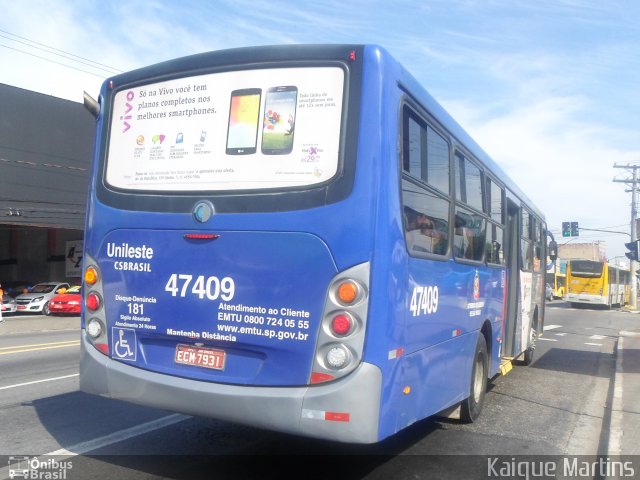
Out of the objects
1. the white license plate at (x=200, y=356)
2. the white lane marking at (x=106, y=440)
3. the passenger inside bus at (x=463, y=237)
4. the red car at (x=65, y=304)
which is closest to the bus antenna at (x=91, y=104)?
the white license plate at (x=200, y=356)

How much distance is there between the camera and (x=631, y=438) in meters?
6.85

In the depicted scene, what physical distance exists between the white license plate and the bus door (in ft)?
19.7

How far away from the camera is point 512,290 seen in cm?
1009

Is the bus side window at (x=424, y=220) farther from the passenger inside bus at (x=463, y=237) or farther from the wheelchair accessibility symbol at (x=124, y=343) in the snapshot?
the wheelchair accessibility symbol at (x=124, y=343)

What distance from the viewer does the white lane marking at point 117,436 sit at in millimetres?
5801

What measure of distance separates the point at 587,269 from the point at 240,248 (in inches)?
1657

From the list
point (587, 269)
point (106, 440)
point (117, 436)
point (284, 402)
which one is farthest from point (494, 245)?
point (587, 269)

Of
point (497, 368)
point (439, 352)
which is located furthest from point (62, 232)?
point (439, 352)

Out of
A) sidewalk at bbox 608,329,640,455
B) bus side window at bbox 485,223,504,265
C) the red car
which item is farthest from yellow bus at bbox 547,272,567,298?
bus side window at bbox 485,223,504,265

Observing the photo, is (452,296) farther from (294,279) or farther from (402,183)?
(294,279)

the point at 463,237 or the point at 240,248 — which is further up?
the point at 463,237

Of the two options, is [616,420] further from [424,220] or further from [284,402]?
[284,402]

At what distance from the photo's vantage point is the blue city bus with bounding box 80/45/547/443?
4.39 m

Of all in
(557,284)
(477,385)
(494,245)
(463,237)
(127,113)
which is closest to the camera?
(127,113)
